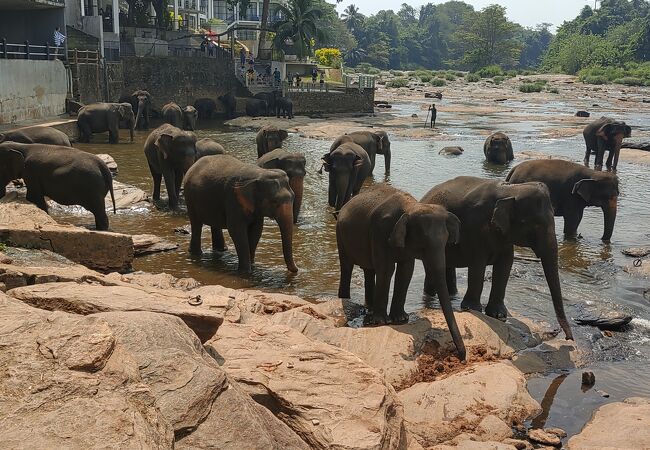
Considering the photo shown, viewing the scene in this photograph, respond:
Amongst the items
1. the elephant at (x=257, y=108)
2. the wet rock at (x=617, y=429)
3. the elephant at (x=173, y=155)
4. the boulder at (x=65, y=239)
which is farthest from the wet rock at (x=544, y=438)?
the elephant at (x=257, y=108)

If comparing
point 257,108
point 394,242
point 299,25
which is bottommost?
point 257,108

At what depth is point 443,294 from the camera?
7.80m

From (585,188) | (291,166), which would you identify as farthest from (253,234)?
(585,188)

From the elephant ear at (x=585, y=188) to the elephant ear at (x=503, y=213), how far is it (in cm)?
537

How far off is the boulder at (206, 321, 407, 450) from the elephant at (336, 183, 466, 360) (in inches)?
90.3

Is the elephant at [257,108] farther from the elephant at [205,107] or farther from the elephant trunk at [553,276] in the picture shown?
the elephant trunk at [553,276]

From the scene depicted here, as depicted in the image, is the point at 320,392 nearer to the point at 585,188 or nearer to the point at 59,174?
the point at 59,174

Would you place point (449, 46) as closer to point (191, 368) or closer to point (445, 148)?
point (445, 148)

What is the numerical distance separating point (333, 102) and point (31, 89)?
66.8ft

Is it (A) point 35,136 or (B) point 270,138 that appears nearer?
(A) point 35,136

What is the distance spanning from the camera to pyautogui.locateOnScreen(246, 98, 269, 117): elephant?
40094mm

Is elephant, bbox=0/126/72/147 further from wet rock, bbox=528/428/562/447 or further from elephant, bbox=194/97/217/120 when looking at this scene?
elephant, bbox=194/97/217/120


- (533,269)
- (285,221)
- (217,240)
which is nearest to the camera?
(285,221)

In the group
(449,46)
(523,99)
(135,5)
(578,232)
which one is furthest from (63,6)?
(449,46)
